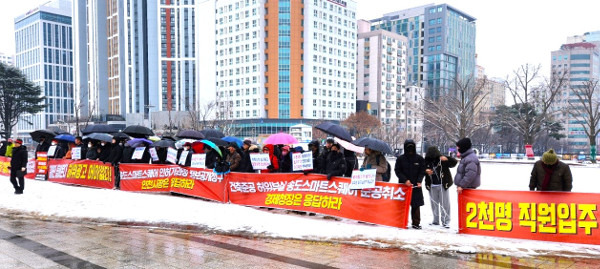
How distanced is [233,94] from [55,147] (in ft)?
249

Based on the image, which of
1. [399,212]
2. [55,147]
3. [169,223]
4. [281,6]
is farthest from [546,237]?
[281,6]

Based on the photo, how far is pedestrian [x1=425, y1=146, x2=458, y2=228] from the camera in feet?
25.9

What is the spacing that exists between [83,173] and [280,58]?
2872 inches

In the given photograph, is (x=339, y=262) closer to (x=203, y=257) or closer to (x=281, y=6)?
(x=203, y=257)

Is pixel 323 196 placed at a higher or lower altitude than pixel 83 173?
higher

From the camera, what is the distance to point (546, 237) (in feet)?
21.9

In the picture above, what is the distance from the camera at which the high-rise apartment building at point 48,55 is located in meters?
142

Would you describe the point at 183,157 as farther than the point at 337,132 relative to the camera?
Yes

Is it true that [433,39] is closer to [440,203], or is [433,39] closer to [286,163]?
[286,163]

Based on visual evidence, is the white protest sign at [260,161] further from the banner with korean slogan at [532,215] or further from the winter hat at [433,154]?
the banner with korean slogan at [532,215]

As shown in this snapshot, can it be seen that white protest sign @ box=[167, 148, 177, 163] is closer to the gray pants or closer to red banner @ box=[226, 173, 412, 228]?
red banner @ box=[226, 173, 412, 228]

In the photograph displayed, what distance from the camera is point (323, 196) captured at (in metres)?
8.75

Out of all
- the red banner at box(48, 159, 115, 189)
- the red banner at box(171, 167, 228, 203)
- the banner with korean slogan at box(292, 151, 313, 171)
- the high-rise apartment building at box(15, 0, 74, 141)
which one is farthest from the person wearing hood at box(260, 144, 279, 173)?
the high-rise apartment building at box(15, 0, 74, 141)

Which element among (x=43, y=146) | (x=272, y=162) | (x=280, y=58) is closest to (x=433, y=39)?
(x=280, y=58)
